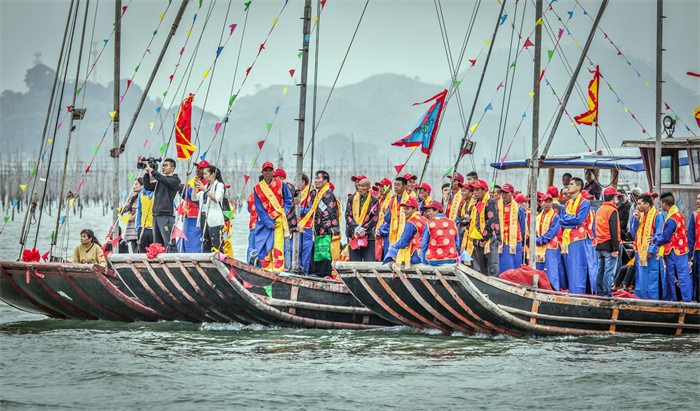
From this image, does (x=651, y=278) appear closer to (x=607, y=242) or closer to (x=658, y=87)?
(x=607, y=242)

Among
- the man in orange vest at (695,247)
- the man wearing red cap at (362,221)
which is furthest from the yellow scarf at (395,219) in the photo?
the man in orange vest at (695,247)

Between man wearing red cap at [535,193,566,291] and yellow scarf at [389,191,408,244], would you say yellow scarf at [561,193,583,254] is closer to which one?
man wearing red cap at [535,193,566,291]

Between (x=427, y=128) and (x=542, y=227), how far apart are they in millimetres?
2368

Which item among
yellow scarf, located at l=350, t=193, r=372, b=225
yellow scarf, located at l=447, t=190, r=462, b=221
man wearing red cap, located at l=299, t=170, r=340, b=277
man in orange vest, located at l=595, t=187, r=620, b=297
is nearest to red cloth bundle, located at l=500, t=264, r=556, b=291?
man in orange vest, located at l=595, t=187, r=620, b=297

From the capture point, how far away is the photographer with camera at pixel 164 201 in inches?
472

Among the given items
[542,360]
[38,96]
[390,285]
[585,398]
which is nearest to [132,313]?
[390,285]

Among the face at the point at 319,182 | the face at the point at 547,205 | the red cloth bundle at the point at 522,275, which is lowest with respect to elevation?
the red cloth bundle at the point at 522,275

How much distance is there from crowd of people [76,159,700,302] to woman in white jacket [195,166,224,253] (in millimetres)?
15

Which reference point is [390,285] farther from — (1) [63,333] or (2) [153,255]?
(1) [63,333]

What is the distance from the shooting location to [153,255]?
435 inches

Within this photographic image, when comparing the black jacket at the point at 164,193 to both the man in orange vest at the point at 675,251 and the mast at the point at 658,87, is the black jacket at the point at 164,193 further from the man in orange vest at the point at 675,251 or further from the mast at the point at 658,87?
the mast at the point at 658,87

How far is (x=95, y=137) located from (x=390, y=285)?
14189 centimetres

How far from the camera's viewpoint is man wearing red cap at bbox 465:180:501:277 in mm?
12586

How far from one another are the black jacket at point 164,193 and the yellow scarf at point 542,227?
5619mm
